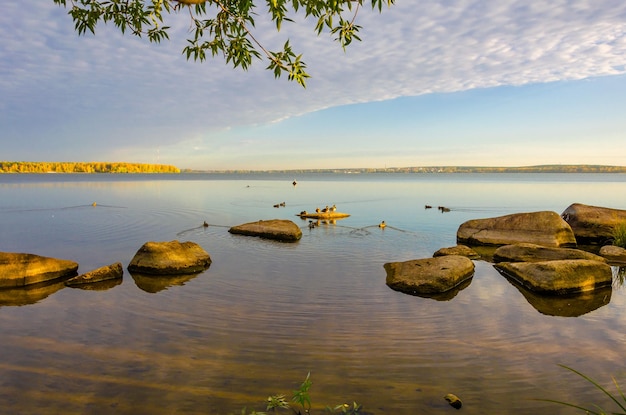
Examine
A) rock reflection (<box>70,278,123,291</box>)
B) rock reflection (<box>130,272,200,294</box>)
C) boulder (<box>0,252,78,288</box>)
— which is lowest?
rock reflection (<box>130,272,200,294</box>)

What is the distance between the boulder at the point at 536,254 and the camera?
14.1 metres

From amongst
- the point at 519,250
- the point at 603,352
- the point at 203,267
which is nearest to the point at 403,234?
the point at 519,250

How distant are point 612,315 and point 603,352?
2.97m

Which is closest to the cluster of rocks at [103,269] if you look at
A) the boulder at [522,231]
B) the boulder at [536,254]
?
the boulder at [536,254]

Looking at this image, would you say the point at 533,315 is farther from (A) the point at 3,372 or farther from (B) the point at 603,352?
(A) the point at 3,372

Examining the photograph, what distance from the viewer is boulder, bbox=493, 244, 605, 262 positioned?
1413cm

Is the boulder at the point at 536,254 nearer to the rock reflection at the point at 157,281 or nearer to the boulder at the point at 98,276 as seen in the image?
the rock reflection at the point at 157,281

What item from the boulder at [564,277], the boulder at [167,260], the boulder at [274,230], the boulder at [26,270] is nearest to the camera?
the boulder at [564,277]

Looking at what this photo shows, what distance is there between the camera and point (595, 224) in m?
20.9

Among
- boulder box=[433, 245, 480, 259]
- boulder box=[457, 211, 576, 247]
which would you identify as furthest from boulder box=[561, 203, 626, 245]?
boulder box=[433, 245, 480, 259]

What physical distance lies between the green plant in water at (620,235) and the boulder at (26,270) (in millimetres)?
25272

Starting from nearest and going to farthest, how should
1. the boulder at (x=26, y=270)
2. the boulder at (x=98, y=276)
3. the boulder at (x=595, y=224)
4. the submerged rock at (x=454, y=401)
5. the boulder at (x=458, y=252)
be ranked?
the submerged rock at (x=454, y=401) → the boulder at (x=26, y=270) → the boulder at (x=98, y=276) → the boulder at (x=458, y=252) → the boulder at (x=595, y=224)

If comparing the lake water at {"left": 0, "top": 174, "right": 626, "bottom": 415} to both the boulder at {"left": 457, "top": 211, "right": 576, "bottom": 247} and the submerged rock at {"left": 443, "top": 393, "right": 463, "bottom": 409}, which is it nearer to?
the submerged rock at {"left": 443, "top": 393, "right": 463, "bottom": 409}

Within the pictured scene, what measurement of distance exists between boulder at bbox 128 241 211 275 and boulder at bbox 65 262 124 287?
2.90ft
